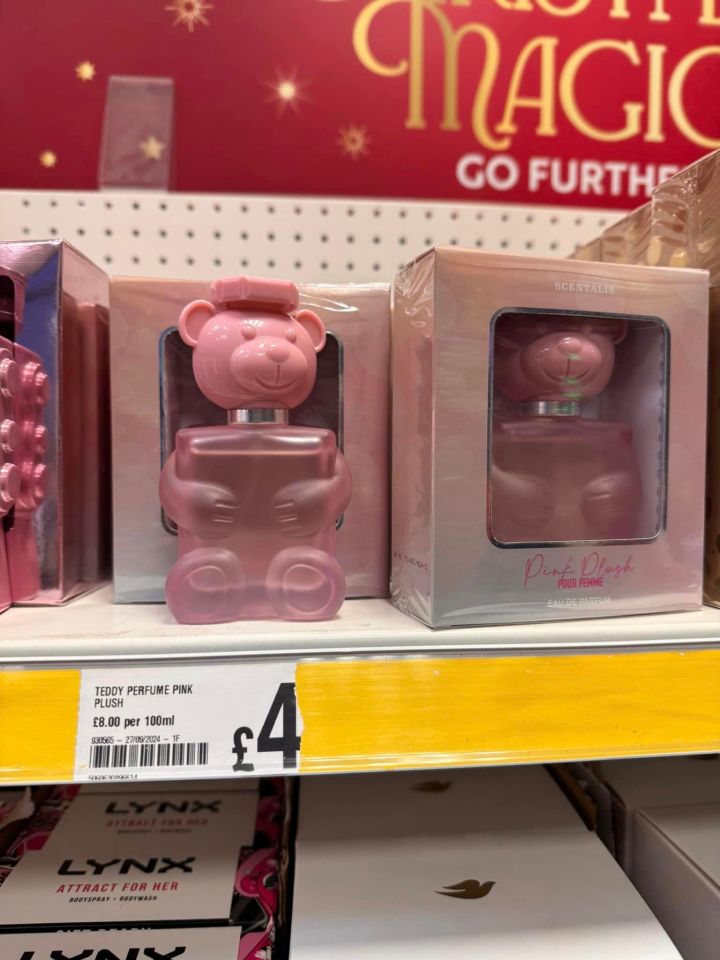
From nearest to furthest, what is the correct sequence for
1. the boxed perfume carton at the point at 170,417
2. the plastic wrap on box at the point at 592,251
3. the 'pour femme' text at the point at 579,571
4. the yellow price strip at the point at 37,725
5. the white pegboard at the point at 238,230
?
the yellow price strip at the point at 37,725, the 'pour femme' text at the point at 579,571, the boxed perfume carton at the point at 170,417, the plastic wrap on box at the point at 592,251, the white pegboard at the point at 238,230

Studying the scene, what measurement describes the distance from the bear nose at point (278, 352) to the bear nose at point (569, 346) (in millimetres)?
268

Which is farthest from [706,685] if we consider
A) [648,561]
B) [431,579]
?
[431,579]

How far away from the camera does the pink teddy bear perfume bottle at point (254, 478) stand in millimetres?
634

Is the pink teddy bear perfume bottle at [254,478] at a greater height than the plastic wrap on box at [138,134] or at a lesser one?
lesser

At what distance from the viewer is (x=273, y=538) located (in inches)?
26.2

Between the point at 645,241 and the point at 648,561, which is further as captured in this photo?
the point at 645,241

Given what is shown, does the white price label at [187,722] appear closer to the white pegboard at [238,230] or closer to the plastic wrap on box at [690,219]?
the plastic wrap on box at [690,219]

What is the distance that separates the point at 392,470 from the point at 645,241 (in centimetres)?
39

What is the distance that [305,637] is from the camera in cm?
55

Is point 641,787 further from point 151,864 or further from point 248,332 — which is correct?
point 248,332

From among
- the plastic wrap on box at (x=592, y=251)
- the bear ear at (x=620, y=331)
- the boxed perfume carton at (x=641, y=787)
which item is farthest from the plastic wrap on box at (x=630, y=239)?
the boxed perfume carton at (x=641, y=787)

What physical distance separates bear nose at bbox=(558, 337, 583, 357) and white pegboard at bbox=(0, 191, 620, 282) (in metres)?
0.50

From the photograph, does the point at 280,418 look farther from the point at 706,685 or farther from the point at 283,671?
the point at 706,685

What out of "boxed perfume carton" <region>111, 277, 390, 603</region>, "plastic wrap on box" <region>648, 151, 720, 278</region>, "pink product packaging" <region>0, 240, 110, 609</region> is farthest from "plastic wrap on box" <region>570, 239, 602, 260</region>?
"pink product packaging" <region>0, 240, 110, 609</region>
